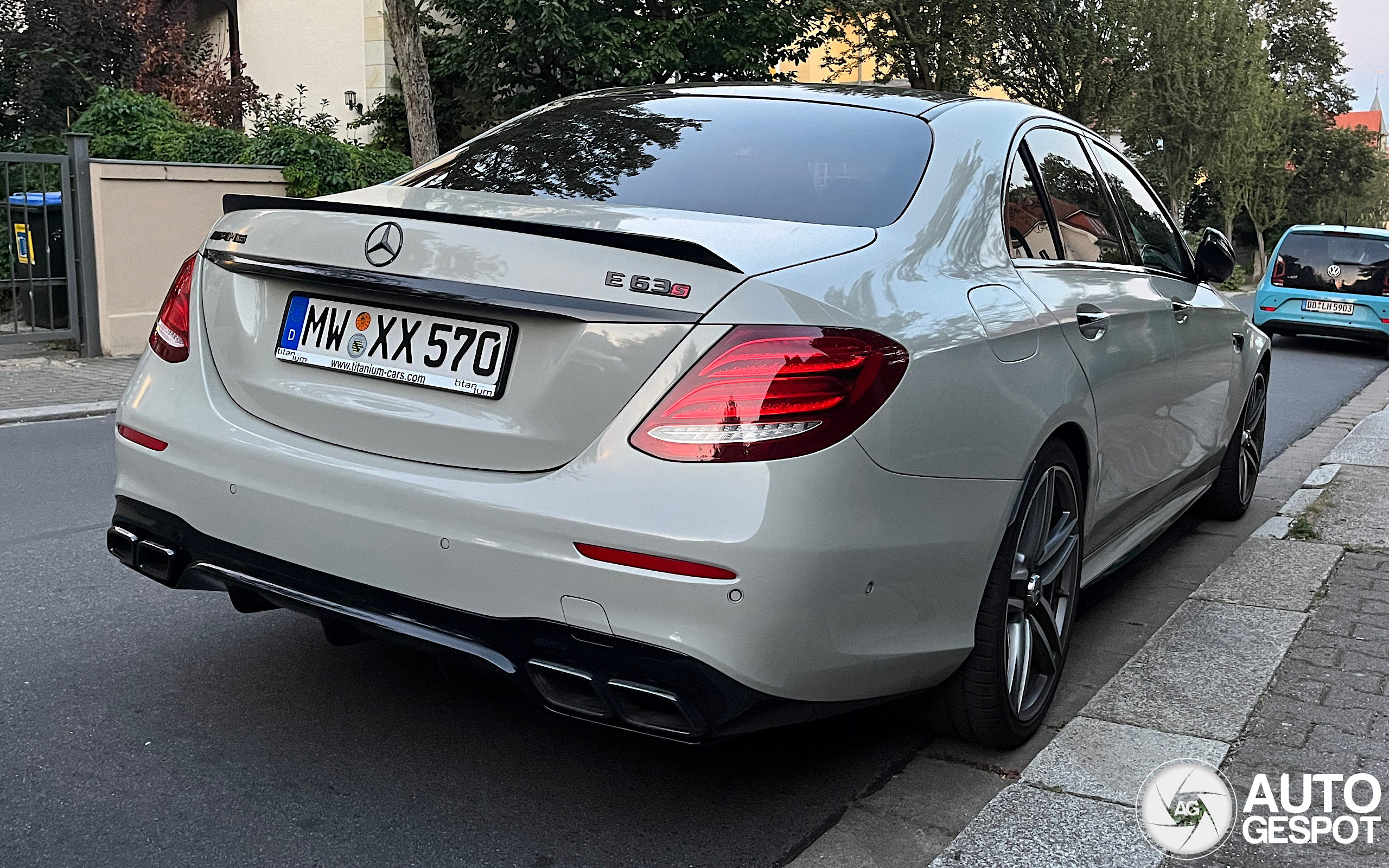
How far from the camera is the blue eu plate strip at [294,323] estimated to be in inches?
117

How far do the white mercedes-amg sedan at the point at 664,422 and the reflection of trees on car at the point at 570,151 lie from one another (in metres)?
0.02

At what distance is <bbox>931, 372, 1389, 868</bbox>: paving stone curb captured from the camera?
2816 mm

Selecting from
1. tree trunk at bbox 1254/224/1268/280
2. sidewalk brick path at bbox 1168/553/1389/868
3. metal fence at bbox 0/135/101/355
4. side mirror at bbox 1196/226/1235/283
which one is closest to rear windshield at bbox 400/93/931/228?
sidewalk brick path at bbox 1168/553/1389/868

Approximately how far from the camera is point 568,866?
2752 mm

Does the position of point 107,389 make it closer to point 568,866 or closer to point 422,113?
point 422,113

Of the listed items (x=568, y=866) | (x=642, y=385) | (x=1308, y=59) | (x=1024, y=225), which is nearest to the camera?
(x=642, y=385)

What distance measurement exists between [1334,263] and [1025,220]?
15.6m

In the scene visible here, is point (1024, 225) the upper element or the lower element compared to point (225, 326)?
upper

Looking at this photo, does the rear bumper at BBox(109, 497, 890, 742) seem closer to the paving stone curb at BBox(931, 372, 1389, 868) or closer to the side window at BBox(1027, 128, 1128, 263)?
the paving stone curb at BBox(931, 372, 1389, 868)

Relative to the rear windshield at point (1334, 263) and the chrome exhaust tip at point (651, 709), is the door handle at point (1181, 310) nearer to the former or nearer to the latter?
the chrome exhaust tip at point (651, 709)

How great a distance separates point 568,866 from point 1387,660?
2594 mm

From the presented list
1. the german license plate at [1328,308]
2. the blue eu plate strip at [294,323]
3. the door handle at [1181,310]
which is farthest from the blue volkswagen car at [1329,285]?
the blue eu plate strip at [294,323]

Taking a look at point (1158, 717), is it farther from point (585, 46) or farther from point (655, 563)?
point (585, 46)

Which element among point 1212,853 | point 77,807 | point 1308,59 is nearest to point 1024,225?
point 1212,853
